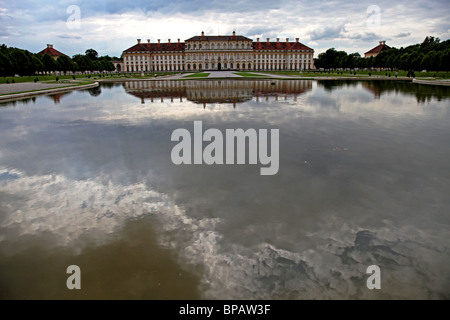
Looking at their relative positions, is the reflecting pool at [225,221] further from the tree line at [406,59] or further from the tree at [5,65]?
the tree line at [406,59]

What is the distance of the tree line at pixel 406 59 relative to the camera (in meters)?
47.5

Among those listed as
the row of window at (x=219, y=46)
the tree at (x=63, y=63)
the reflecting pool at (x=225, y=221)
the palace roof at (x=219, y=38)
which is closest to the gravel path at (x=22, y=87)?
the reflecting pool at (x=225, y=221)

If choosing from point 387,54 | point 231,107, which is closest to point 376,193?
point 231,107

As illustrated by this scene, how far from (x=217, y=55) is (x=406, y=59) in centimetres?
6803

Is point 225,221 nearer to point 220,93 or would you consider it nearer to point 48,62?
point 220,93

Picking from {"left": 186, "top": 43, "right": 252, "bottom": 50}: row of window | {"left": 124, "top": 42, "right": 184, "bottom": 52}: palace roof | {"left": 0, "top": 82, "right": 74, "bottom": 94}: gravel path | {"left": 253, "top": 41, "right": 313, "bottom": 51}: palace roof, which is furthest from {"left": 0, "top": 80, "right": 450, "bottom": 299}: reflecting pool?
{"left": 253, "top": 41, "right": 313, "bottom": 51}: palace roof

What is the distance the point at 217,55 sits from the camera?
367 ft

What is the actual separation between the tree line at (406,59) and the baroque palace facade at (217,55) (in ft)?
50.5

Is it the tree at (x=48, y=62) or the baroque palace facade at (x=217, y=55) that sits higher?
the baroque palace facade at (x=217, y=55)

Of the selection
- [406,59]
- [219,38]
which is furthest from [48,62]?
[406,59]

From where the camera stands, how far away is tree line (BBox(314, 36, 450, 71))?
4753 centimetres

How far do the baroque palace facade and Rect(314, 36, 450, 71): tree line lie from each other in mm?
15403

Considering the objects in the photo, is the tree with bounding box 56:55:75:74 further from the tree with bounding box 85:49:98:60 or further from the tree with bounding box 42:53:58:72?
the tree with bounding box 85:49:98:60
